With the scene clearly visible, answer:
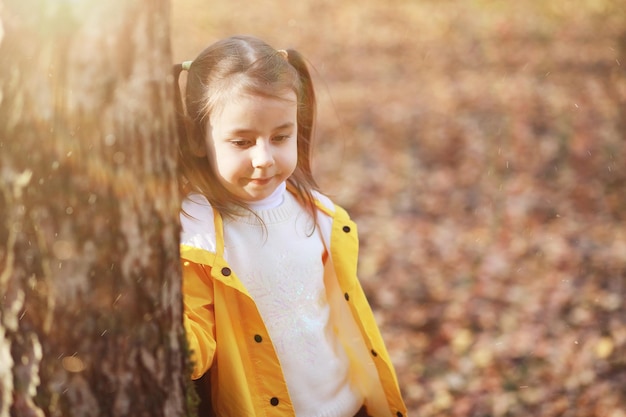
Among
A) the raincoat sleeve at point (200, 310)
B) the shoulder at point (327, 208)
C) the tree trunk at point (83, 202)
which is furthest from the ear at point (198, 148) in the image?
the tree trunk at point (83, 202)

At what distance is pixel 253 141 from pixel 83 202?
810 mm

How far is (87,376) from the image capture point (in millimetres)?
1742

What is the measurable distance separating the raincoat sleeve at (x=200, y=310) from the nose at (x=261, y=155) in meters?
0.38

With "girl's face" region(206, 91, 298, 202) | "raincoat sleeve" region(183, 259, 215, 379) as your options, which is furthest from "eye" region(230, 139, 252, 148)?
"raincoat sleeve" region(183, 259, 215, 379)

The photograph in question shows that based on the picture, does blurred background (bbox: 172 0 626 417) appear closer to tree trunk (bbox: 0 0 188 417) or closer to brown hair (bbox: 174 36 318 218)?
brown hair (bbox: 174 36 318 218)

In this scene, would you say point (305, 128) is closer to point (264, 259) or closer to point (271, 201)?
point (271, 201)

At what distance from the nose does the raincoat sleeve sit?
379 millimetres

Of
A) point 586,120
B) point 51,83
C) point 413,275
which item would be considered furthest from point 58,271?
point 586,120

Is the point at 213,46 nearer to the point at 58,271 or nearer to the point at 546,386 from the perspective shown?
the point at 58,271

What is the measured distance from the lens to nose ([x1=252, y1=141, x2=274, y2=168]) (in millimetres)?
2369

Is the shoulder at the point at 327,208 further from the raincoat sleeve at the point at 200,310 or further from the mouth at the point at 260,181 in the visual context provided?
the raincoat sleeve at the point at 200,310

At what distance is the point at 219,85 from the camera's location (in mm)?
2412

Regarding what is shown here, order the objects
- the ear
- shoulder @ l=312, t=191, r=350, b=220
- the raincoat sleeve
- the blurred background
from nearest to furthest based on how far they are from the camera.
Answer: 1. the raincoat sleeve
2. the ear
3. shoulder @ l=312, t=191, r=350, b=220
4. the blurred background

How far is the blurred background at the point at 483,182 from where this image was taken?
15.1ft
